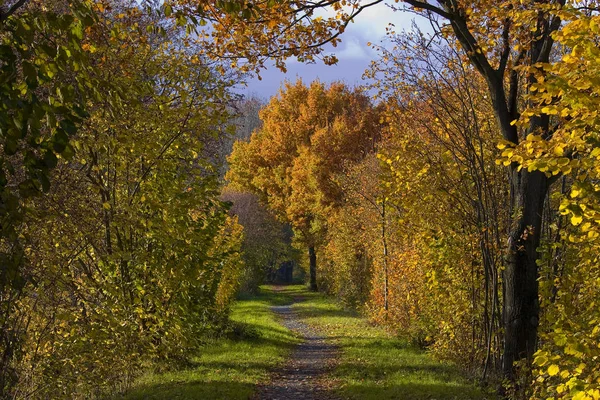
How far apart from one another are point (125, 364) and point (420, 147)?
570 cm

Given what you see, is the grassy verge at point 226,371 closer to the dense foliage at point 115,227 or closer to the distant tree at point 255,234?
the dense foliage at point 115,227

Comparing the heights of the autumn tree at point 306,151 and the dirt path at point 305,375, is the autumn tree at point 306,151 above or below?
above

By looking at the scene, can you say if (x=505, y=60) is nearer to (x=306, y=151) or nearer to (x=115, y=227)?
(x=115, y=227)

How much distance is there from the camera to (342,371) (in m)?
11.7

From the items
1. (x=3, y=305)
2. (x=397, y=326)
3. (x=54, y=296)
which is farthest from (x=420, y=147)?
(x=397, y=326)

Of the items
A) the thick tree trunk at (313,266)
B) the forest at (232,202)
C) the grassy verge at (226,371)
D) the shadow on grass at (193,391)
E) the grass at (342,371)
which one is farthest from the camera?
the thick tree trunk at (313,266)

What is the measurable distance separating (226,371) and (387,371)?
3.29m

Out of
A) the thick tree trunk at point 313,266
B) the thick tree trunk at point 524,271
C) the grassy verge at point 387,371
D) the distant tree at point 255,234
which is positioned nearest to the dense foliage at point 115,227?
the grassy verge at point 387,371

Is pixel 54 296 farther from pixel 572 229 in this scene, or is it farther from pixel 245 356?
pixel 245 356

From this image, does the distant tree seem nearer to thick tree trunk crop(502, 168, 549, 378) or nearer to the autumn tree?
the autumn tree

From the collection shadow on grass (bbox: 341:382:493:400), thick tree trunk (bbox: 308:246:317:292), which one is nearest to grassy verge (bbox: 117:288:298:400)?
shadow on grass (bbox: 341:382:493:400)

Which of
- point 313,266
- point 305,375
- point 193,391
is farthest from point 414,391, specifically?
point 313,266

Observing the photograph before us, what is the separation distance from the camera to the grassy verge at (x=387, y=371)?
896 centimetres

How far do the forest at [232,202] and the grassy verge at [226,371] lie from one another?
0.49 ft
